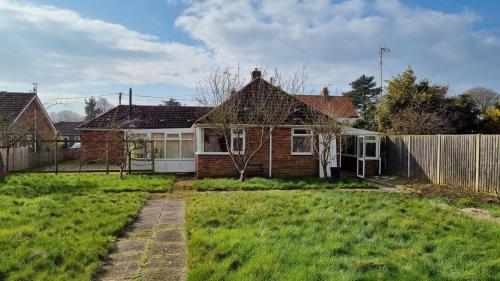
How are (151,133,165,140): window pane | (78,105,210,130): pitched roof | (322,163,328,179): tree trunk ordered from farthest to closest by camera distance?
(78,105,210,130): pitched roof
(151,133,165,140): window pane
(322,163,328,179): tree trunk

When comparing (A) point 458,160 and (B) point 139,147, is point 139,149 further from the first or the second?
(A) point 458,160

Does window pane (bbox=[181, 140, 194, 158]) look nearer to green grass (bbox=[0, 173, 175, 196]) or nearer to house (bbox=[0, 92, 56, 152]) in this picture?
green grass (bbox=[0, 173, 175, 196])

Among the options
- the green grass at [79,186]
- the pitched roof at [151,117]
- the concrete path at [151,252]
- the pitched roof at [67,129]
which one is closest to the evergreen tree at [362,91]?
the pitched roof at [151,117]

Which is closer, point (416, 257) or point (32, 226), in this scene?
point (416, 257)

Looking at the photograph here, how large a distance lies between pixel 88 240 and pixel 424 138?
48.1 ft

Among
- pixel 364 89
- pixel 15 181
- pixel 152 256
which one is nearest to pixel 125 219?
pixel 152 256

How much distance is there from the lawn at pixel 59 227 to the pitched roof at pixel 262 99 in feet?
16.2

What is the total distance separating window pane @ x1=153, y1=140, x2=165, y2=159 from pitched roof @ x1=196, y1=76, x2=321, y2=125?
439 centimetres

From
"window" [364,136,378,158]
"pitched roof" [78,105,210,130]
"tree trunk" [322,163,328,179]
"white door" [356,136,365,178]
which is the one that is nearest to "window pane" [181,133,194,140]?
"pitched roof" [78,105,210,130]

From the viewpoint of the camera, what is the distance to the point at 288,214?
893cm

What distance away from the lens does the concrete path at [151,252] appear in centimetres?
541

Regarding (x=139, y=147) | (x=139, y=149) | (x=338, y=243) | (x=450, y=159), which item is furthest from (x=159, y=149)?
(x=338, y=243)

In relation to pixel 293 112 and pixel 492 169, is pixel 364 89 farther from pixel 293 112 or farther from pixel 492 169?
pixel 492 169

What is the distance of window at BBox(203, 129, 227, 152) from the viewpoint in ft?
62.1
